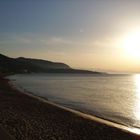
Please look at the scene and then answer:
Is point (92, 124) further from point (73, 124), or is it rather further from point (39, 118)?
point (39, 118)

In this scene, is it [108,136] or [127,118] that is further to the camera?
[127,118]

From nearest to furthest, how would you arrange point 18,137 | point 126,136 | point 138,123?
point 18,137
point 126,136
point 138,123

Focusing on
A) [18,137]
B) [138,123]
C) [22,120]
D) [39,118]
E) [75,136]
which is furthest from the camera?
[138,123]

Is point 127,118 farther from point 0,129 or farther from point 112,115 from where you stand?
point 0,129

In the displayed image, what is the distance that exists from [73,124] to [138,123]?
283 inches

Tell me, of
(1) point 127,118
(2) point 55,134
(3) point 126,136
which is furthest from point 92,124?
(1) point 127,118

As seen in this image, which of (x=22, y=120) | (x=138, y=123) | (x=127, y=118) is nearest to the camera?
(x=22, y=120)

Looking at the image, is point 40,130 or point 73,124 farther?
point 73,124

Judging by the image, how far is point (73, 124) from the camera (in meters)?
20.4

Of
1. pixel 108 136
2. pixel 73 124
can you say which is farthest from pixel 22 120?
pixel 108 136

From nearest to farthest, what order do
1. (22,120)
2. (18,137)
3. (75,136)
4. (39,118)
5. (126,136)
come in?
(18,137)
(75,136)
(126,136)
(22,120)
(39,118)

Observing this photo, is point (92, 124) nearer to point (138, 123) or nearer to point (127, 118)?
point (138, 123)

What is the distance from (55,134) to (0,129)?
326cm

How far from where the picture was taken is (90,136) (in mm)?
16641
